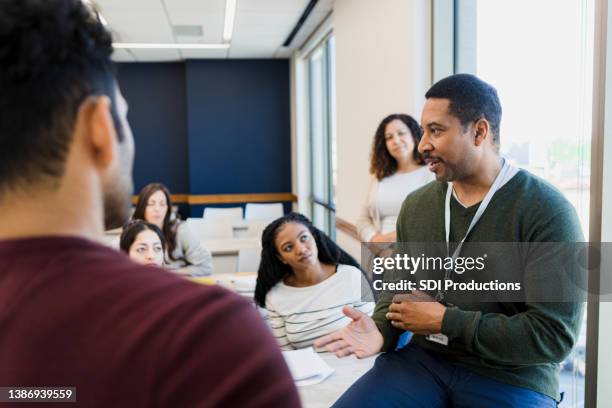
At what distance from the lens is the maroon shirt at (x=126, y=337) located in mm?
523

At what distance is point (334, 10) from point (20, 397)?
579cm

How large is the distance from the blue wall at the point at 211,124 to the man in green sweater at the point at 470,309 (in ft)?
25.4

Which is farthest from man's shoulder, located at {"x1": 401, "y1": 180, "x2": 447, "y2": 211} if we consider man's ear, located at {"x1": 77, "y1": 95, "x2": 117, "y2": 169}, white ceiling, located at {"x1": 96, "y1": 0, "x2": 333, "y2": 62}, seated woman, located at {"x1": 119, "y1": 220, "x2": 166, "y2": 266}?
white ceiling, located at {"x1": 96, "y1": 0, "x2": 333, "y2": 62}

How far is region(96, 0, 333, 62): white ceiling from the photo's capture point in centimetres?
572

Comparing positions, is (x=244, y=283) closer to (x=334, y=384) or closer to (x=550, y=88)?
(x=334, y=384)

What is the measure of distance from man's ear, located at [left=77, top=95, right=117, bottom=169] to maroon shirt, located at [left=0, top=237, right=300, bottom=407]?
0.37 ft

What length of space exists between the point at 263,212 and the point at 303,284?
4800 mm

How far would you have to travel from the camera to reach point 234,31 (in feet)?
23.3

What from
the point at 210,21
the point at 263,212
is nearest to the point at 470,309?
the point at 210,21

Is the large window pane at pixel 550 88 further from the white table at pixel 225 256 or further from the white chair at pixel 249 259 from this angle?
the white table at pixel 225 256

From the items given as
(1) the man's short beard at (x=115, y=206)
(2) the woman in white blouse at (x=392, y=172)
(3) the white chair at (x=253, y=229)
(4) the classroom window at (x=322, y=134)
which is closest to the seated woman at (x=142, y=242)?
(2) the woman in white blouse at (x=392, y=172)

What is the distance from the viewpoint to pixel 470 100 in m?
1.89

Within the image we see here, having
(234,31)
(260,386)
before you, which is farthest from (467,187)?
(234,31)

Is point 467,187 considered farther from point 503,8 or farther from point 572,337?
point 503,8
